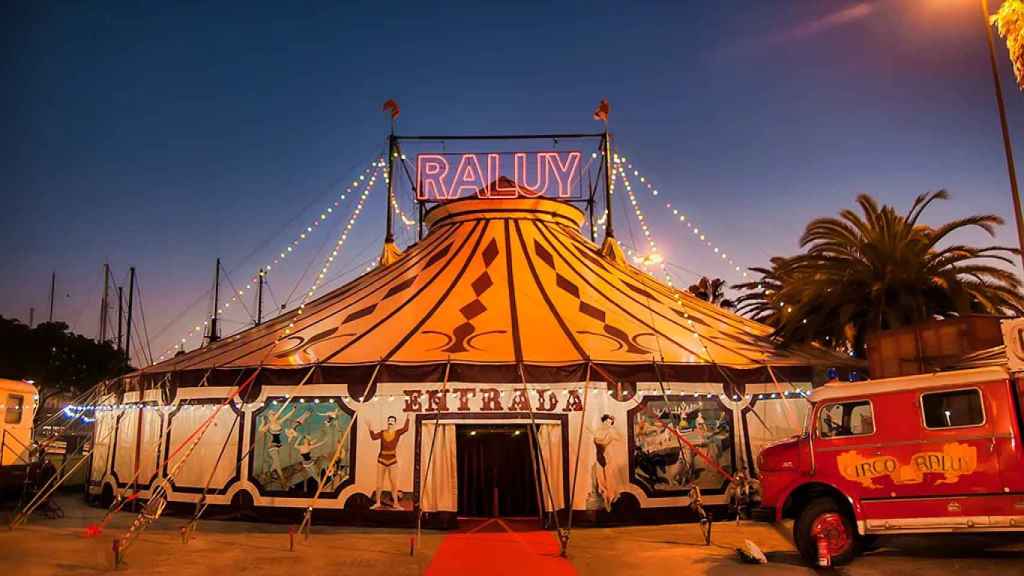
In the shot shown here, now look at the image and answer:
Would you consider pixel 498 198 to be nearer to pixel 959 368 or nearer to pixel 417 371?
pixel 417 371

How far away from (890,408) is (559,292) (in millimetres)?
5899

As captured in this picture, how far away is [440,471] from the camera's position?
9609 millimetres

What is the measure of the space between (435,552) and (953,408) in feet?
17.5

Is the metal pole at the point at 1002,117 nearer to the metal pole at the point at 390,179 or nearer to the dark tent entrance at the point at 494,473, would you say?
the dark tent entrance at the point at 494,473

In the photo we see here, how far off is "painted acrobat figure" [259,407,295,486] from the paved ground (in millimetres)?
845

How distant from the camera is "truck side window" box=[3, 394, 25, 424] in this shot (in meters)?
11.5

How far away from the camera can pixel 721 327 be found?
12.2 m

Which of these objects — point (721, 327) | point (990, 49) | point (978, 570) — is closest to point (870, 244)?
point (721, 327)

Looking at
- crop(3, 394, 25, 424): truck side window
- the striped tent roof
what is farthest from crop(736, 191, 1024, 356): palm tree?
crop(3, 394, 25, 424): truck side window

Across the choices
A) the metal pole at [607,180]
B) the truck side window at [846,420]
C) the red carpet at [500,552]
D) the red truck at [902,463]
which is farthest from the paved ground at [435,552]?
the metal pole at [607,180]

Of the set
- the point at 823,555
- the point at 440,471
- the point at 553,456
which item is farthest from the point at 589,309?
the point at 823,555

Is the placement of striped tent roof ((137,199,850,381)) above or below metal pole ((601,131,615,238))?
below

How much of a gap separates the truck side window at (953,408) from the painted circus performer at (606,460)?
415 cm

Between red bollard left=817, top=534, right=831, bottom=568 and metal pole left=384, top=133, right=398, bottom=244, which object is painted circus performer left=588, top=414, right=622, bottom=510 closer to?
red bollard left=817, top=534, right=831, bottom=568
